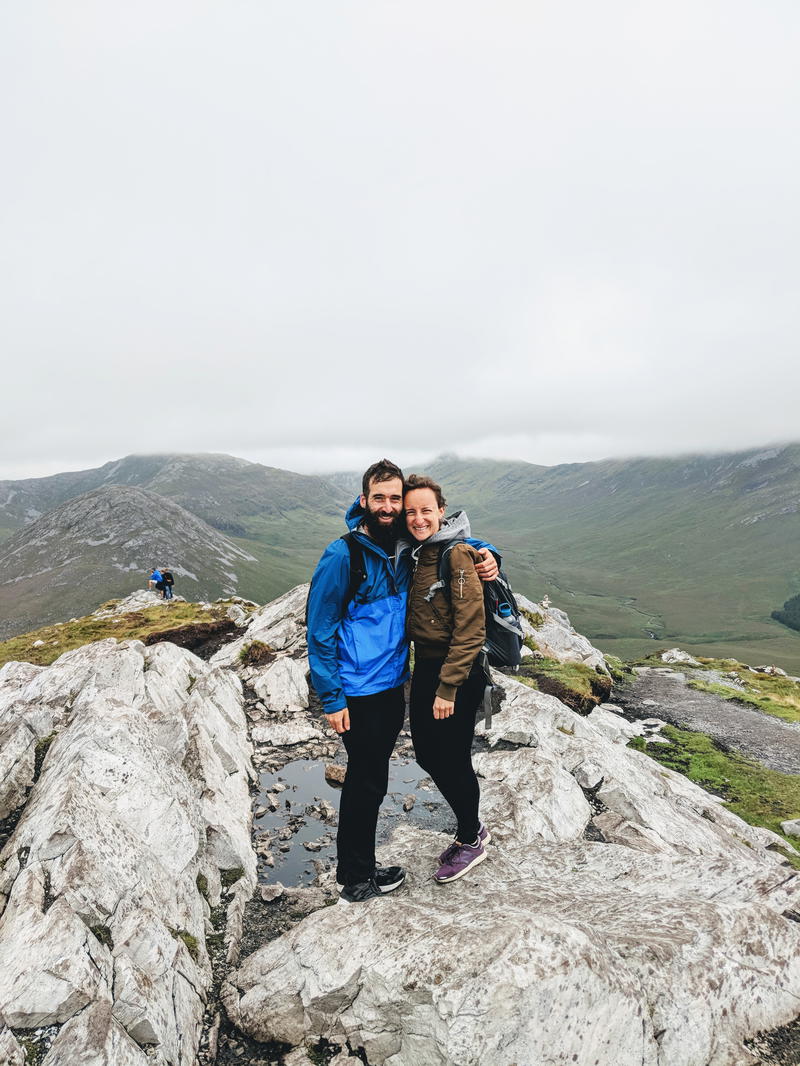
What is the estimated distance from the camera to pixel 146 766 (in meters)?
10.5

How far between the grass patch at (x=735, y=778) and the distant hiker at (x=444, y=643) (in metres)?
18.7

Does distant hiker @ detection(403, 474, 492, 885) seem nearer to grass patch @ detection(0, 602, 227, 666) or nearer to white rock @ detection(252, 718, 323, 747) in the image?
white rock @ detection(252, 718, 323, 747)

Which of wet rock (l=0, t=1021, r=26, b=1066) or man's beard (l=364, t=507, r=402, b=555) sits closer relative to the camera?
wet rock (l=0, t=1021, r=26, b=1066)

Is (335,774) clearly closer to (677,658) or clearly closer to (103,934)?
(103,934)

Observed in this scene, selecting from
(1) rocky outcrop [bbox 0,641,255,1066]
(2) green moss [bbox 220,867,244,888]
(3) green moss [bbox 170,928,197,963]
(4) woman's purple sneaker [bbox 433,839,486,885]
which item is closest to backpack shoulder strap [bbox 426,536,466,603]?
(4) woman's purple sneaker [bbox 433,839,486,885]

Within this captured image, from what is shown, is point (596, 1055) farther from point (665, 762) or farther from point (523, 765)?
point (665, 762)

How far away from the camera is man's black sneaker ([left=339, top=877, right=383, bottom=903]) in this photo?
8.54 meters

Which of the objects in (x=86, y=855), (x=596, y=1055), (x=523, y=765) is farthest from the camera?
(x=523, y=765)

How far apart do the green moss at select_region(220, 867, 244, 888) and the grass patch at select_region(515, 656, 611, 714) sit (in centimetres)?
1861

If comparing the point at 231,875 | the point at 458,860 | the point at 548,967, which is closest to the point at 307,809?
the point at 231,875

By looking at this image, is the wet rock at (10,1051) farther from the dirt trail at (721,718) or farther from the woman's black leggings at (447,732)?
the dirt trail at (721,718)

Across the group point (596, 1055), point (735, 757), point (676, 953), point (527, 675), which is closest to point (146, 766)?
point (596, 1055)

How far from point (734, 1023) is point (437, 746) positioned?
501 centimetres

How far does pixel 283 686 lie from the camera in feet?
74.4
